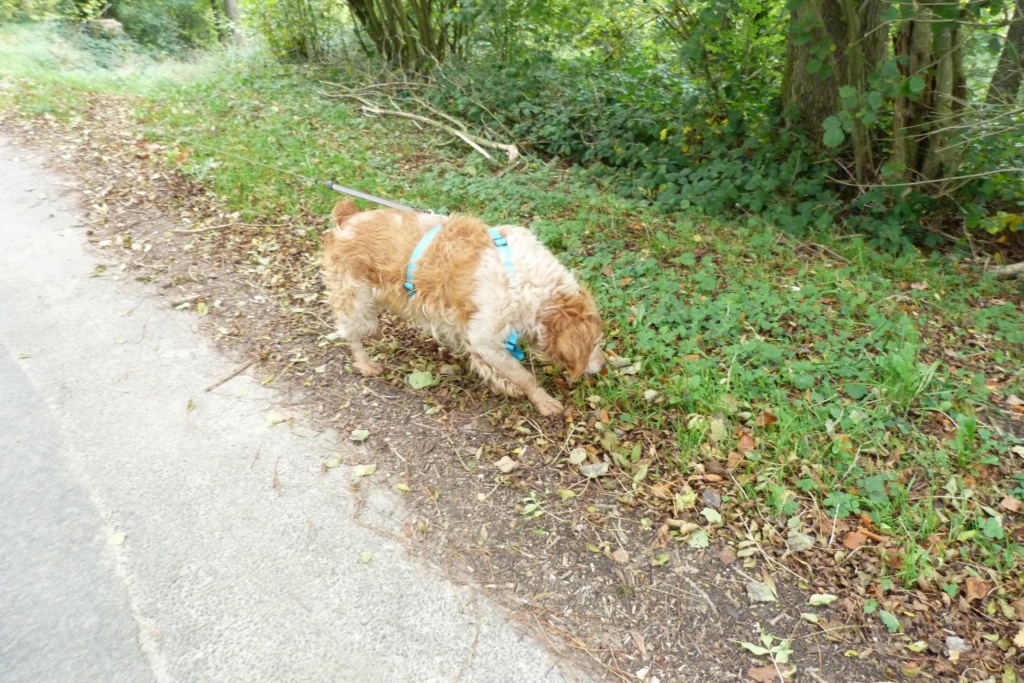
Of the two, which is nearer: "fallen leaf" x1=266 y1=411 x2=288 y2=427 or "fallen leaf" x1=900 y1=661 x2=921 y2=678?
"fallen leaf" x1=900 y1=661 x2=921 y2=678

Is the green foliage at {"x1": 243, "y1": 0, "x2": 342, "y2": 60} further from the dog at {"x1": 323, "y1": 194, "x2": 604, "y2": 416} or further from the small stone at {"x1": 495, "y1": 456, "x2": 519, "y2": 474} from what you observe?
the small stone at {"x1": 495, "y1": 456, "x2": 519, "y2": 474}

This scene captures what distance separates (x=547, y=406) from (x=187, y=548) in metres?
2.18

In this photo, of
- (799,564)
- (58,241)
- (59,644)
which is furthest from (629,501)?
(58,241)

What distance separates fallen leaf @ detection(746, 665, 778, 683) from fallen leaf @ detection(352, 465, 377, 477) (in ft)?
7.18

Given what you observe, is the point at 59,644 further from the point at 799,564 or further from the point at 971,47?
the point at 971,47

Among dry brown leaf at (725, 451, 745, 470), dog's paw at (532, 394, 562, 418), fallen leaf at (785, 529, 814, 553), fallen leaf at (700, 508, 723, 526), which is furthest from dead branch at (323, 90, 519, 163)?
fallen leaf at (785, 529, 814, 553)

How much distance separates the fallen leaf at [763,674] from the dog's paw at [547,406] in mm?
1821

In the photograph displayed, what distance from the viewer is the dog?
141 inches

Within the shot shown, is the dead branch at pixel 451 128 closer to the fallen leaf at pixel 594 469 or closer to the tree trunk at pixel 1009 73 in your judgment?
the tree trunk at pixel 1009 73

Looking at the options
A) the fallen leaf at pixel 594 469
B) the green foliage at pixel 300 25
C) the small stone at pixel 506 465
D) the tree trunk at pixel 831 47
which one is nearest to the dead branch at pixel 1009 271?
the tree trunk at pixel 831 47

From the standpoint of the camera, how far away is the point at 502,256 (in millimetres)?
3592

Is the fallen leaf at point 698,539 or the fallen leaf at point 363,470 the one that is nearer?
the fallen leaf at point 698,539

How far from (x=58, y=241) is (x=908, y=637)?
24.1ft

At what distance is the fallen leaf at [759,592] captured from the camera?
2807mm
